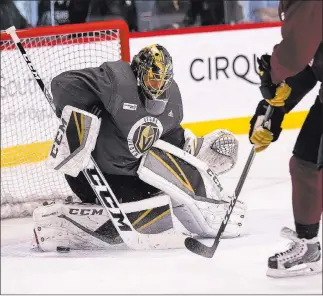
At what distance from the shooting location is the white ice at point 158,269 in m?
2.23

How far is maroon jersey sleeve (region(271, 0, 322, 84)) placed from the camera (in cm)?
189

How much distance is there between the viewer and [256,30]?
4.22 m

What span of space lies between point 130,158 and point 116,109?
0.19 m

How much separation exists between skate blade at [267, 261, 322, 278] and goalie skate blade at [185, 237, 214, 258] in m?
0.28

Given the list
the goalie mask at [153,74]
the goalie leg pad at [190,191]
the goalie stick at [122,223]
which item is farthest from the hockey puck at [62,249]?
the goalie mask at [153,74]

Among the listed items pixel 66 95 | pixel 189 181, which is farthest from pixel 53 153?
pixel 189 181

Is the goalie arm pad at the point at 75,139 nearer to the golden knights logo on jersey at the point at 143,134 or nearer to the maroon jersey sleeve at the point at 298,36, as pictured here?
the golden knights logo on jersey at the point at 143,134

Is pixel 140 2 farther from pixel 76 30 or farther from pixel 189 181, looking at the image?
pixel 189 181

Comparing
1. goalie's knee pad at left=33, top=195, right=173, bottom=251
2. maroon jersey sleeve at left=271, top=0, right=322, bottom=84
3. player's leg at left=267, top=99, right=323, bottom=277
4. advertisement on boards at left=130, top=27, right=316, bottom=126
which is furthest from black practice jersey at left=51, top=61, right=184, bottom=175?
advertisement on boards at left=130, top=27, right=316, bottom=126

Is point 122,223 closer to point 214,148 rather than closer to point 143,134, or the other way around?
point 143,134

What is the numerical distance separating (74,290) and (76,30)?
1.21 m

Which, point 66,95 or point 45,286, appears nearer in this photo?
point 45,286

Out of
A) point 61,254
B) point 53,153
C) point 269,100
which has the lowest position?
point 61,254

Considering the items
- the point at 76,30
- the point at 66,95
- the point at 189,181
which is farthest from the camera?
the point at 76,30
